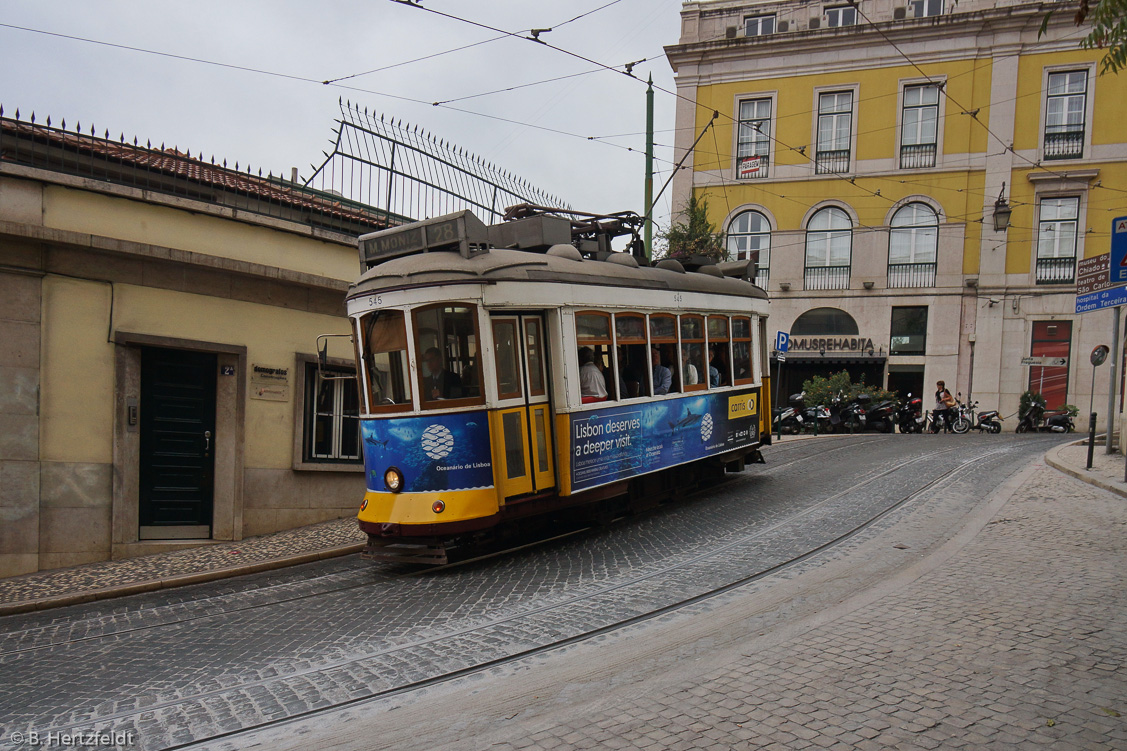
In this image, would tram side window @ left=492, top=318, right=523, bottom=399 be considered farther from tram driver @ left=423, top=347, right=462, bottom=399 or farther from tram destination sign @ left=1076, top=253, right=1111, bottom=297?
tram destination sign @ left=1076, top=253, right=1111, bottom=297

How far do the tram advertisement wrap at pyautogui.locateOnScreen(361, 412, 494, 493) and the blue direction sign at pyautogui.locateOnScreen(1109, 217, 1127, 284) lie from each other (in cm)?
916

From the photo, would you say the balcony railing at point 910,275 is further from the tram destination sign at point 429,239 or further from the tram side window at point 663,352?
the tram destination sign at point 429,239

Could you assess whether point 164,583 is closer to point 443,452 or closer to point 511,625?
point 443,452

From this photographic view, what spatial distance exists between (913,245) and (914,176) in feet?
8.53

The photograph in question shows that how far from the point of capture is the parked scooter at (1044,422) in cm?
2409

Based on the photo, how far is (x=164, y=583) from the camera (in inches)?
307

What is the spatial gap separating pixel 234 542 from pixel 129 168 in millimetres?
5117

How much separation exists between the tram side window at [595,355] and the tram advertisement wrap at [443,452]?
1383 mm

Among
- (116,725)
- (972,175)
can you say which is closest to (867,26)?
(972,175)

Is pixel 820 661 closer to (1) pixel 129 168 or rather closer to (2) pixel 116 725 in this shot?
(2) pixel 116 725

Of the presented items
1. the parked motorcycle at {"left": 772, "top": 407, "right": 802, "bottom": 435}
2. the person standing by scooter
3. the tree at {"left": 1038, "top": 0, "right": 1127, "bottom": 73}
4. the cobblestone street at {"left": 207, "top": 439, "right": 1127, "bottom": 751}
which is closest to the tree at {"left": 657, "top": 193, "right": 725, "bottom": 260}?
the parked motorcycle at {"left": 772, "top": 407, "right": 802, "bottom": 435}

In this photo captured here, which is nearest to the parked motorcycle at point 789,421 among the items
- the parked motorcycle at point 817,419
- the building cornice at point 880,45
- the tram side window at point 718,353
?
the parked motorcycle at point 817,419

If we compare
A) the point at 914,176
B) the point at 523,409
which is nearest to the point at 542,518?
the point at 523,409

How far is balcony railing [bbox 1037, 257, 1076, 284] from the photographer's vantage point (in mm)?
26875
